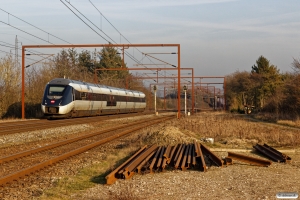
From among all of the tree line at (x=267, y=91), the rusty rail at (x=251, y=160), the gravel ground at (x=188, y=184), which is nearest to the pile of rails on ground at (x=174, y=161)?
the rusty rail at (x=251, y=160)

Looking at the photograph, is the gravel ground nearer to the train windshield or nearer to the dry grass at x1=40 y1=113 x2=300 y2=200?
the dry grass at x1=40 y1=113 x2=300 y2=200

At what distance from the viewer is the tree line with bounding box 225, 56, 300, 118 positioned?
40.7 meters

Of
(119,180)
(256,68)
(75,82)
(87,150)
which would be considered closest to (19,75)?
(75,82)

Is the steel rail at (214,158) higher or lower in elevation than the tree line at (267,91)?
lower

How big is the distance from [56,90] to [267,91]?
36.4 m

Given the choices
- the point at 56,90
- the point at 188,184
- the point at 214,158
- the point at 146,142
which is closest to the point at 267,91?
the point at 56,90

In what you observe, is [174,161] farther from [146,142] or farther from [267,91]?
[267,91]

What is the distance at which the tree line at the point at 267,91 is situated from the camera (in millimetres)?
40719

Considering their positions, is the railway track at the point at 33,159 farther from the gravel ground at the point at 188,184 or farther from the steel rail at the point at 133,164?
the steel rail at the point at 133,164

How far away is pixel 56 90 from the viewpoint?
35281 mm

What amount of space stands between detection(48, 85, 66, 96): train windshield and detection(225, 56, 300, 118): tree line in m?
19.3

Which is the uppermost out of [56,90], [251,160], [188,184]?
[56,90]

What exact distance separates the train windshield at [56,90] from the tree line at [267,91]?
63.2ft

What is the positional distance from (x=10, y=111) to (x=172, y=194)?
36149mm
